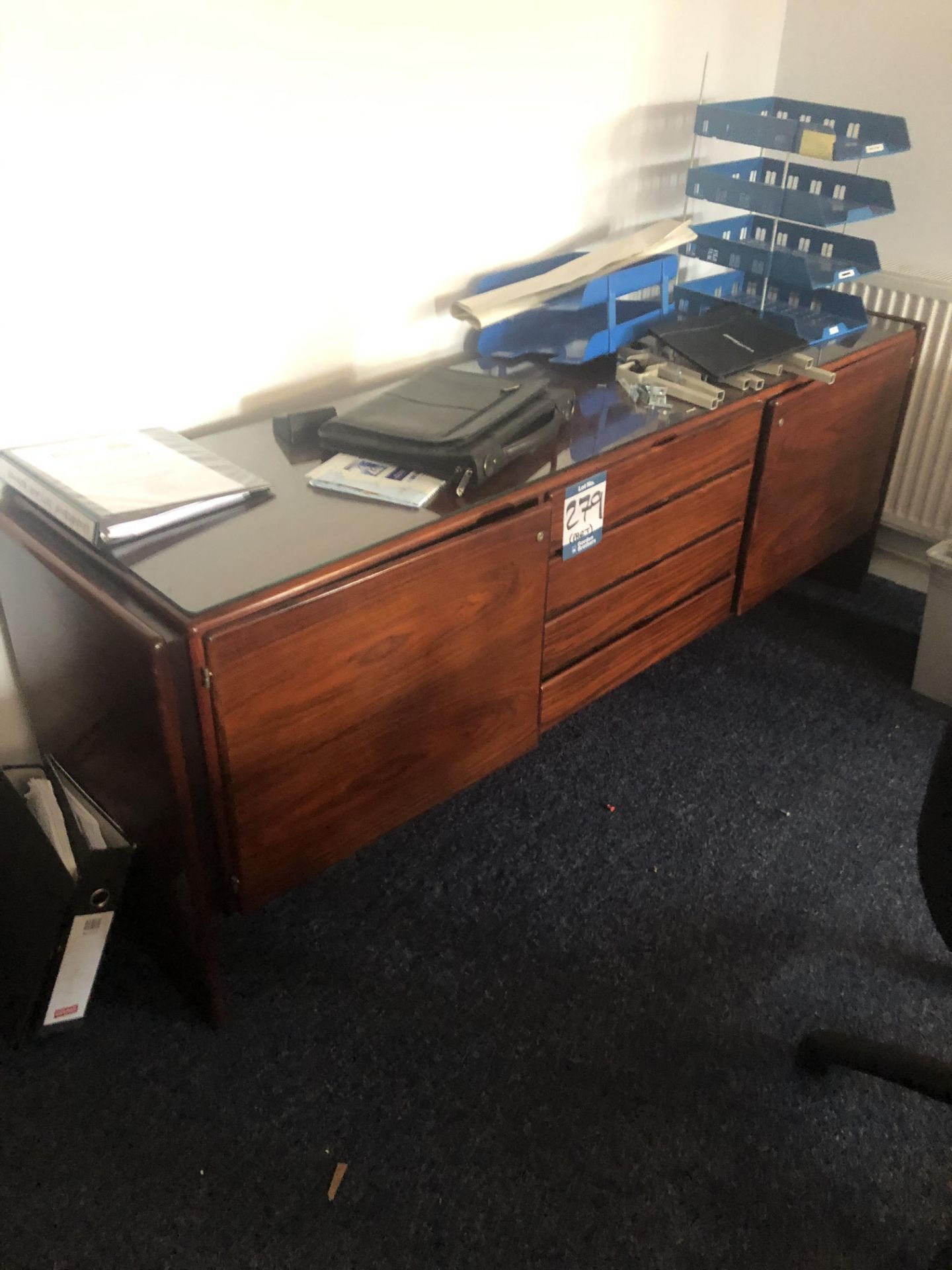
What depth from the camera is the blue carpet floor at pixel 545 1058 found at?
Answer: 119cm

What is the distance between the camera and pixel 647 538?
5.49ft

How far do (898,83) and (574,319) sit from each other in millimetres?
962

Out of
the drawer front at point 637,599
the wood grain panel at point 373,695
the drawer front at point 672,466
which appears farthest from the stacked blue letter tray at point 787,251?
the wood grain panel at point 373,695

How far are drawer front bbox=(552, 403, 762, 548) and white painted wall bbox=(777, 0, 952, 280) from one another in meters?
0.82

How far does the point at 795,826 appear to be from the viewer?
1769mm

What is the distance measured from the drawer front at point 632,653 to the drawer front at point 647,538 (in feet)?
0.43

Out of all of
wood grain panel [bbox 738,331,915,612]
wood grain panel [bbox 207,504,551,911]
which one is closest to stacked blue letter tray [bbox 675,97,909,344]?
wood grain panel [bbox 738,331,915,612]

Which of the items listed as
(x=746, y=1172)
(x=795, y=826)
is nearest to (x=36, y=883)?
(x=746, y=1172)

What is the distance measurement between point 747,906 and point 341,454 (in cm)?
95

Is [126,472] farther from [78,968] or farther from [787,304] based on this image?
[787,304]

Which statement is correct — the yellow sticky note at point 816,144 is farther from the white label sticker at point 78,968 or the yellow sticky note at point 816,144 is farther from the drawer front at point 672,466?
the white label sticker at point 78,968

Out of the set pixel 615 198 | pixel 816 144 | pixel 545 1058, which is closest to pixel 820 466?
pixel 816 144

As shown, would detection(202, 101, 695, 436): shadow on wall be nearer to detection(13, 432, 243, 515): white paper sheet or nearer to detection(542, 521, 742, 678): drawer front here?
detection(13, 432, 243, 515): white paper sheet

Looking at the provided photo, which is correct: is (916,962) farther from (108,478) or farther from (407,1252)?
(108,478)
